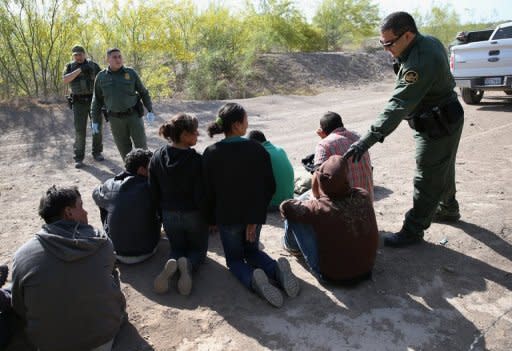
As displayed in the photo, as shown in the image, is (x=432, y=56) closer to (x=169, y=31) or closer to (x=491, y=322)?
(x=491, y=322)

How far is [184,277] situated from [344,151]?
172 centimetres

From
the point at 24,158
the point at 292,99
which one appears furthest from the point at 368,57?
the point at 24,158

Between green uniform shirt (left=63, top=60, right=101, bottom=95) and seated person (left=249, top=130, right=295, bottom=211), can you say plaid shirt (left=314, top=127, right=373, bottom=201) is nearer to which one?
seated person (left=249, top=130, right=295, bottom=211)

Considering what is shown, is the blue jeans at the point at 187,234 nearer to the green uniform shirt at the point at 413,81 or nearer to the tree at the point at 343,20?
the green uniform shirt at the point at 413,81

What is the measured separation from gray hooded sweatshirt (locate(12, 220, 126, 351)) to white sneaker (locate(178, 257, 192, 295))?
72cm

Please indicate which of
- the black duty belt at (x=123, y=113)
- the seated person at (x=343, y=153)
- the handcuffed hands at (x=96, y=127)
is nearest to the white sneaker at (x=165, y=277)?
the seated person at (x=343, y=153)

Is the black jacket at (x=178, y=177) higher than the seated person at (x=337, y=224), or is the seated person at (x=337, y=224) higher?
the black jacket at (x=178, y=177)

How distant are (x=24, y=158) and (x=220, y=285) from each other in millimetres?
5569

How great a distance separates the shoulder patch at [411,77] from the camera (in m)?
3.17

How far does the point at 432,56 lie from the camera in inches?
126

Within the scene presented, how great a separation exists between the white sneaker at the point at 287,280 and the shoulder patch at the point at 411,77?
1601 mm

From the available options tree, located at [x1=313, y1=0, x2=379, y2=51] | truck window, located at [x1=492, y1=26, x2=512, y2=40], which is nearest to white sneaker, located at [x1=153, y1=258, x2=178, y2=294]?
truck window, located at [x1=492, y1=26, x2=512, y2=40]

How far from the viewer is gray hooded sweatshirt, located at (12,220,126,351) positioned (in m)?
2.29

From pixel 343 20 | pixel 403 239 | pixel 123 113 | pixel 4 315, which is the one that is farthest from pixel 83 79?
pixel 343 20
